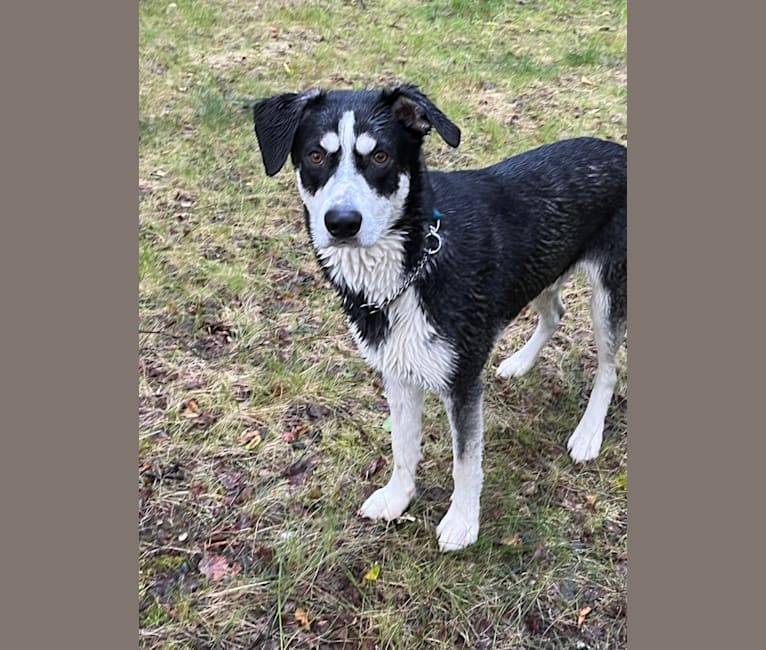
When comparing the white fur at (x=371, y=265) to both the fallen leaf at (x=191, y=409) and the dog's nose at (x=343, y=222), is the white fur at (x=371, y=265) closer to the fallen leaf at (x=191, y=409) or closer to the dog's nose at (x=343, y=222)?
the dog's nose at (x=343, y=222)

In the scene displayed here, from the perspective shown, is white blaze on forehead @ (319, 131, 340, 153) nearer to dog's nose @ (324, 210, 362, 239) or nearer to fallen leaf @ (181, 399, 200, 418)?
dog's nose @ (324, 210, 362, 239)

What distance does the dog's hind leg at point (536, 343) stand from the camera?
448 centimetres

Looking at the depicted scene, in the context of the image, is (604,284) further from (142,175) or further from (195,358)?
(142,175)

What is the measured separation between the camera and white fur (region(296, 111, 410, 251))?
272 cm

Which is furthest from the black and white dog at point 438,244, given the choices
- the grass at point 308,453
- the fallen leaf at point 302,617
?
the fallen leaf at point 302,617

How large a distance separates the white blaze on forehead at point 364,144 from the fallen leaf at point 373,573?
202cm

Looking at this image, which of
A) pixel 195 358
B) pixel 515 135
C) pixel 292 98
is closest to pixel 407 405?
pixel 292 98

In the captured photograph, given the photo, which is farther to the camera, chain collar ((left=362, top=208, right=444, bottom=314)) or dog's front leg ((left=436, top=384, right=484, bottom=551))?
dog's front leg ((left=436, top=384, right=484, bottom=551))

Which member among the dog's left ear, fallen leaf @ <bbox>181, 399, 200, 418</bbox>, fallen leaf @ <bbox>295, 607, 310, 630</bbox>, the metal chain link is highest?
the dog's left ear

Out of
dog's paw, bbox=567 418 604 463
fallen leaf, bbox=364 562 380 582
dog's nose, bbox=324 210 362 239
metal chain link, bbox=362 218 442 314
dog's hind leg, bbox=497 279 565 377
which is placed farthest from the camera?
dog's hind leg, bbox=497 279 565 377

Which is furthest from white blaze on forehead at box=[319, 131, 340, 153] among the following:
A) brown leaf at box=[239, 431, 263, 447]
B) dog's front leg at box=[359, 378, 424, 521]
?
brown leaf at box=[239, 431, 263, 447]

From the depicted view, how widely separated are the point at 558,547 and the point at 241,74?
22.3 feet

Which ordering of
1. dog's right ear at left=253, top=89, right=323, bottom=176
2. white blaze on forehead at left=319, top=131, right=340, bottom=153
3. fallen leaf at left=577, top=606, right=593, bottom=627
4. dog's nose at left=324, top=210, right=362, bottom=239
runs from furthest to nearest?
fallen leaf at left=577, top=606, right=593, bottom=627 < dog's right ear at left=253, top=89, right=323, bottom=176 < white blaze on forehead at left=319, top=131, right=340, bottom=153 < dog's nose at left=324, top=210, right=362, bottom=239

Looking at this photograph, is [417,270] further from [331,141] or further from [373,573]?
[373,573]
